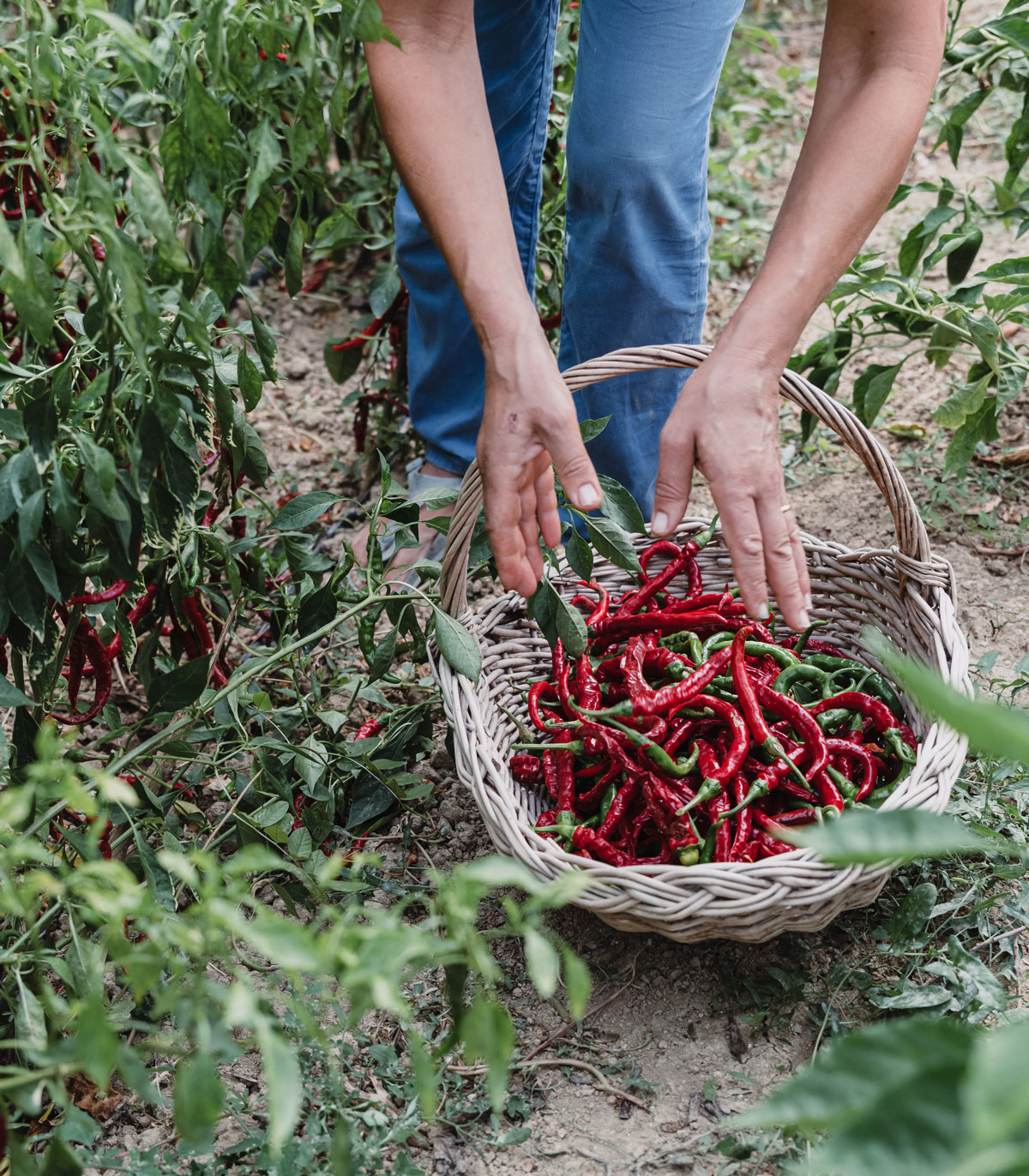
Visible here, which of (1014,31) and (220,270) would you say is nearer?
(220,270)

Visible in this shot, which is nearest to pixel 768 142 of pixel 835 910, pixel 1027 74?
pixel 1027 74

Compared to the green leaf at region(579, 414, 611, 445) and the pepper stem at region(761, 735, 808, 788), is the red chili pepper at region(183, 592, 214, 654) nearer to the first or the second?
the green leaf at region(579, 414, 611, 445)

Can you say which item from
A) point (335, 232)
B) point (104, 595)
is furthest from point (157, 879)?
point (335, 232)

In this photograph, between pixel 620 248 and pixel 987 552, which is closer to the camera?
pixel 620 248

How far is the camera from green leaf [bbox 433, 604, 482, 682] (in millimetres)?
1609

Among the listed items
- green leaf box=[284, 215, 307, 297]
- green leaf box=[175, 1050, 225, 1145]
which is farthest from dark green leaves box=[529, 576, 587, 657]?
green leaf box=[175, 1050, 225, 1145]

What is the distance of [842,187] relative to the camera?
60.1 inches

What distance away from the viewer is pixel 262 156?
116cm

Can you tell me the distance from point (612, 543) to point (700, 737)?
0.39m

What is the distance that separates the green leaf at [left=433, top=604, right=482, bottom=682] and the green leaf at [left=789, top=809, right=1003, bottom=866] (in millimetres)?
919

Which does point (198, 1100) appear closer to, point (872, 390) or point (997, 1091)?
point (997, 1091)

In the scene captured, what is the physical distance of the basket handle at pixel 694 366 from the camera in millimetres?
1701

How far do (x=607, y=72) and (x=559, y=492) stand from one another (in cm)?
75

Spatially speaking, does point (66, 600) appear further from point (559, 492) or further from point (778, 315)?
point (778, 315)
